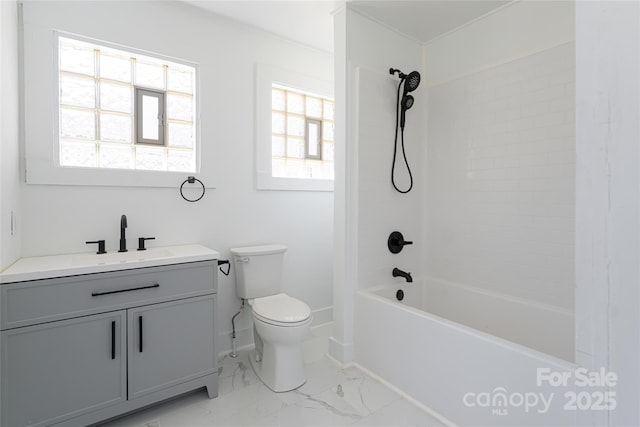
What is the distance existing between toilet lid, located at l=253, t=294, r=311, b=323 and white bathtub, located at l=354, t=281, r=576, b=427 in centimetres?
47

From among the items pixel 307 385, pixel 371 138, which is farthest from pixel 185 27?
pixel 307 385

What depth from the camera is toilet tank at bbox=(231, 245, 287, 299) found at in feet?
7.50

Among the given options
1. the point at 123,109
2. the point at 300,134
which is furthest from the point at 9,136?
the point at 300,134

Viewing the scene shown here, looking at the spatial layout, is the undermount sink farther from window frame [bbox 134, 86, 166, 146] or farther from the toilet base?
the toilet base

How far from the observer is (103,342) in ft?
5.08

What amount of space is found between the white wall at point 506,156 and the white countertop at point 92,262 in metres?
1.90

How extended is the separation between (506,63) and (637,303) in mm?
1827

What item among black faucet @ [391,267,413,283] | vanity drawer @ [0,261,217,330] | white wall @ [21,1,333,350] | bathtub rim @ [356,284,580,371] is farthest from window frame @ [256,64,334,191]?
bathtub rim @ [356,284,580,371]

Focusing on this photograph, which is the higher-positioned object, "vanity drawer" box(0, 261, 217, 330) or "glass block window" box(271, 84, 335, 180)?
"glass block window" box(271, 84, 335, 180)

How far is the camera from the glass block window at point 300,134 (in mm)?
2725

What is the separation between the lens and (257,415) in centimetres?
171

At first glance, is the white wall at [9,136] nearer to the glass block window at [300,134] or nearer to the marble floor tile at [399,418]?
the glass block window at [300,134]

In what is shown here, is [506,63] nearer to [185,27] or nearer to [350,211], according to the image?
[350,211]

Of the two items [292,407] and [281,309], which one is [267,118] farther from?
[292,407]
